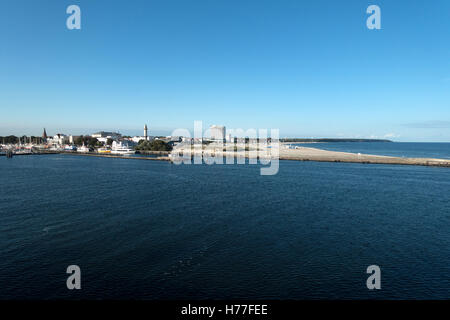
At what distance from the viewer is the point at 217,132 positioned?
6540 inches

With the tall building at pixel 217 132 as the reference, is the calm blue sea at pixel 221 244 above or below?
below

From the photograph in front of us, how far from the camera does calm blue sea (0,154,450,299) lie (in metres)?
11.1

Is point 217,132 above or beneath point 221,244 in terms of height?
above

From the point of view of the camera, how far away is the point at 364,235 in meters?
17.1

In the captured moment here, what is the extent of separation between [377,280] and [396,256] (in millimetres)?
3511

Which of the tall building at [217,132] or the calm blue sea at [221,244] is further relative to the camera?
the tall building at [217,132]

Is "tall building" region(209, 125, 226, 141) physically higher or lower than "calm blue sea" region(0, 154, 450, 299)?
higher

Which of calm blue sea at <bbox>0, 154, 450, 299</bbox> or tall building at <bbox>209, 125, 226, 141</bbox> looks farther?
tall building at <bbox>209, 125, 226, 141</bbox>

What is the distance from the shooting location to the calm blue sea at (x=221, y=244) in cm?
1114

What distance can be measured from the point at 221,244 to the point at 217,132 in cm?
15236

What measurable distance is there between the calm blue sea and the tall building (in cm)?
13573

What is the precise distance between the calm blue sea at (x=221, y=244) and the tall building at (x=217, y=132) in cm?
13573
